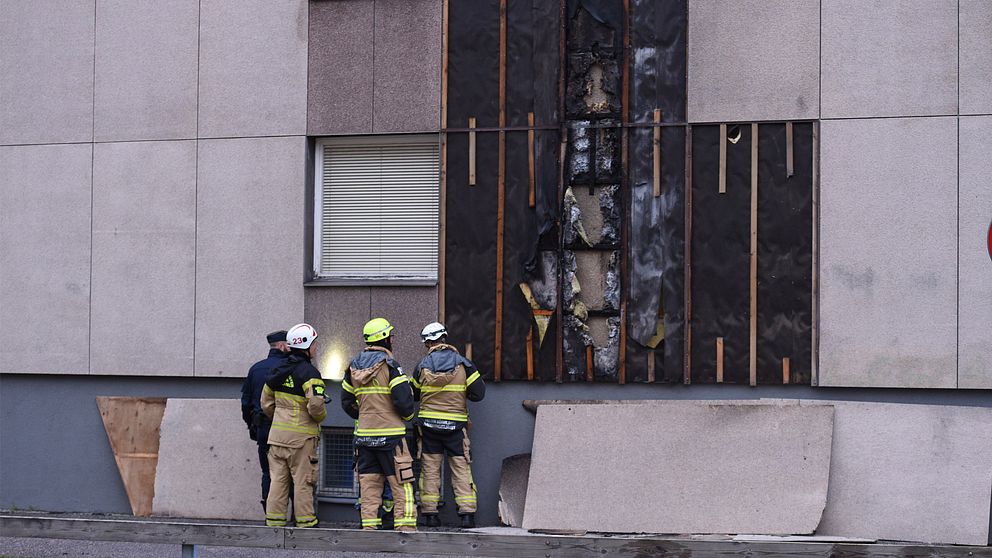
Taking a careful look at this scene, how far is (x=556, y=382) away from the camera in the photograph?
12.3m

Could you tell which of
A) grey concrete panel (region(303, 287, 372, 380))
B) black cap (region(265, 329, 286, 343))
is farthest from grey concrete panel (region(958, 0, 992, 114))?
black cap (region(265, 329, 286, 343))

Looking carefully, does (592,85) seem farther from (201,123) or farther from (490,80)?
(201,123)

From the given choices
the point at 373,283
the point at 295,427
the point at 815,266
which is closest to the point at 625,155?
the point at 815,266

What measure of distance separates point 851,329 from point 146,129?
789 cm

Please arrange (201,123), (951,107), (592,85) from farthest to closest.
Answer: (201,123)
(592,85)
(951,107)


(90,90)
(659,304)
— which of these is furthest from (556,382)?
(90,90)

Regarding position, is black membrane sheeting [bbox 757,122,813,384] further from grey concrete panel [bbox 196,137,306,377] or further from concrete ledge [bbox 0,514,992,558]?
grey concrete panel [bbox 196,137,306,377]

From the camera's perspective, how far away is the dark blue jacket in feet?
38.4

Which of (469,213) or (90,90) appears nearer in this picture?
(469,213)

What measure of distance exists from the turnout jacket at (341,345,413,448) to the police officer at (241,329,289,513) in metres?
1.08

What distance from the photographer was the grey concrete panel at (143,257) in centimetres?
1327

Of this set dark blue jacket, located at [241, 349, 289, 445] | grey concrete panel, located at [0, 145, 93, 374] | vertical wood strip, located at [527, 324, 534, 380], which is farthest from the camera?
grey concrete panel, located at [0, 145, 93, 374]

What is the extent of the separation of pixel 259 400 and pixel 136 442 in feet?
7.70

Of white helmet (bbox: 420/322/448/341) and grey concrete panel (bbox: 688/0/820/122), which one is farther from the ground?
grey concrete panel (bbox: 688/0/820/122)
